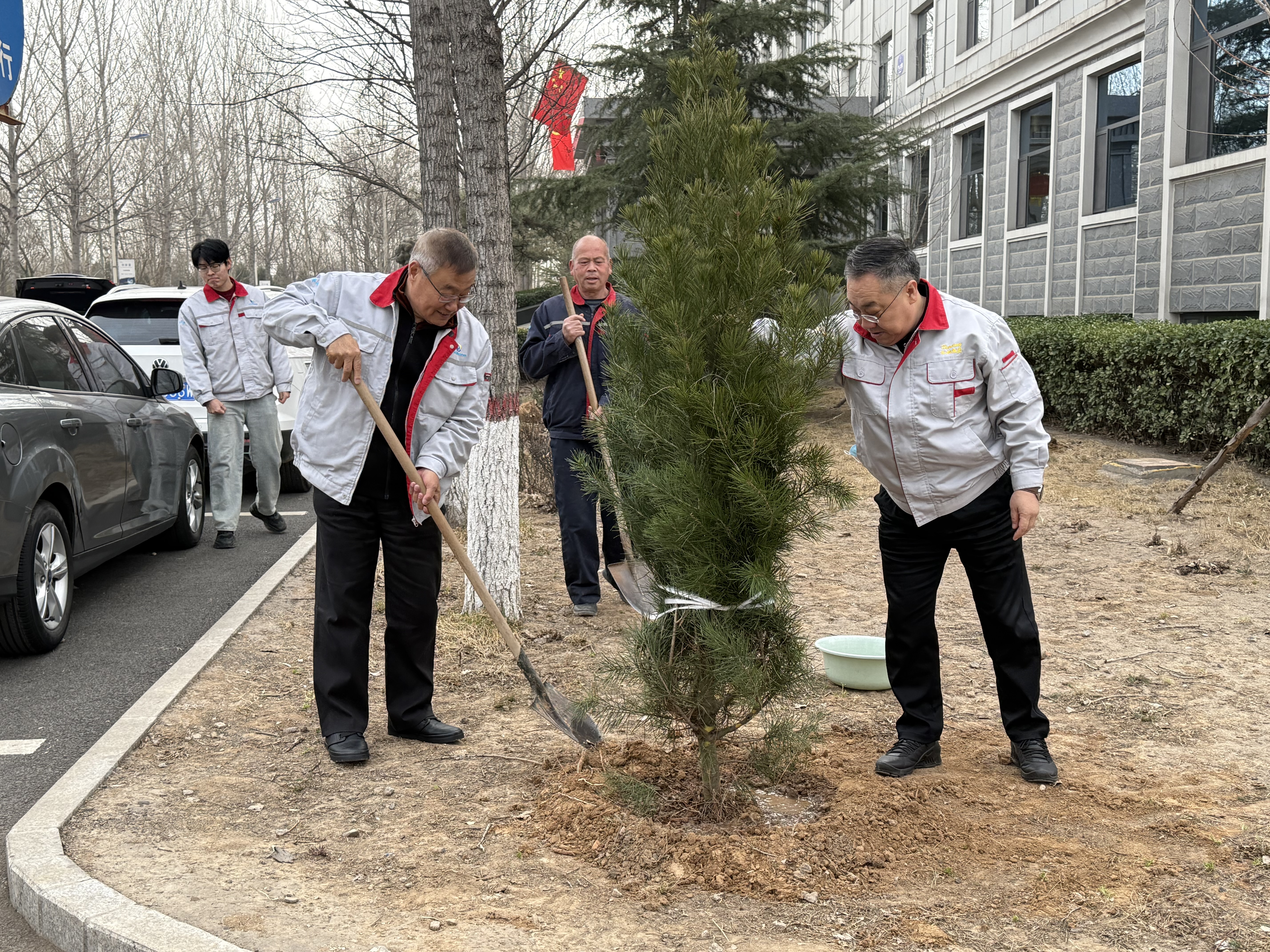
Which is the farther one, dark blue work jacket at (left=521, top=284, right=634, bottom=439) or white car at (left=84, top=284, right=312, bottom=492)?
white car at (left=84, top=284, right=312, bottom=492)

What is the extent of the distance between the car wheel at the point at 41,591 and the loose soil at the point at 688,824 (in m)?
1.02

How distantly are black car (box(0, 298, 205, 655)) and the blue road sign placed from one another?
122 cm

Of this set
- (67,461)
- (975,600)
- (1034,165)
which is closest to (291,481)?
(67,461)

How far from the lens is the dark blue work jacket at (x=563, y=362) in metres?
6.14

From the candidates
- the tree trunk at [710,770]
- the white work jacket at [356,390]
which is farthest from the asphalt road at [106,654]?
the tree trunk at [710,770]

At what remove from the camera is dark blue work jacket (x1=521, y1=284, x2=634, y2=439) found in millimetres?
6137

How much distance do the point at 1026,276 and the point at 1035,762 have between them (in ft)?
56.8

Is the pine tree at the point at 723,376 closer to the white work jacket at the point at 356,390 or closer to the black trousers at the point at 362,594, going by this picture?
the white work jacket at the point at 356,390

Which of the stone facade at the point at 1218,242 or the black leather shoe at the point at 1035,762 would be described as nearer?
the black leather shoe at the point at 1035,762

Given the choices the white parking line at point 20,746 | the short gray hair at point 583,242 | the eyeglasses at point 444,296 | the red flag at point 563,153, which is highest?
the red flag at point 563,153

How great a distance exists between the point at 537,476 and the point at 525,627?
13.9 ft

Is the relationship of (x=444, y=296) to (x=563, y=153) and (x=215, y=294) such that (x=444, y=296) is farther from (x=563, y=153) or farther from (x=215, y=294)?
(x=563, y=153)

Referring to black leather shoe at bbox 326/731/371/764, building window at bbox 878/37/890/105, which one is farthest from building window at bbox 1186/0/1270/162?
building window at bbox 878/37/890/105

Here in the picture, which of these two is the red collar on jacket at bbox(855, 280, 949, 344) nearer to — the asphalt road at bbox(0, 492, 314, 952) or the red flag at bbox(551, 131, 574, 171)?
the asphalt road at bbox(0, 492, 314, 952)
